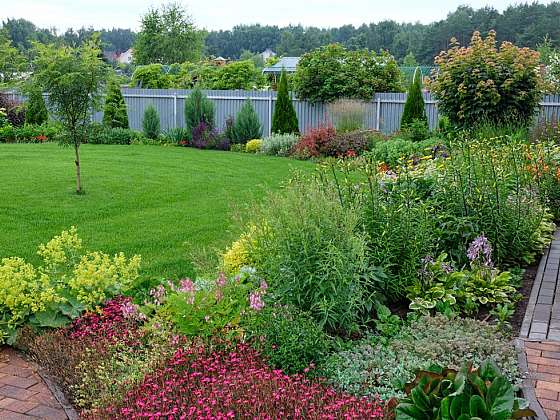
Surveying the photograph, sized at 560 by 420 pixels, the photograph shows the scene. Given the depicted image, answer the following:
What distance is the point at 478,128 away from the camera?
38.2ft

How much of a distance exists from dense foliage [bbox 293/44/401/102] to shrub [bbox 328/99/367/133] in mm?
1010

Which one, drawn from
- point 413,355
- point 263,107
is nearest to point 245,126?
point 263,107

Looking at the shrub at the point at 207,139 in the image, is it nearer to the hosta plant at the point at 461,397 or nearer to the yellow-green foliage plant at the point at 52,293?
the yellow-green foliage plant at the point at 52,293

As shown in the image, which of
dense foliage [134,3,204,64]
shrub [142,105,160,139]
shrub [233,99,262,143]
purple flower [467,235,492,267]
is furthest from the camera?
dense foliage [134,3,204,64]

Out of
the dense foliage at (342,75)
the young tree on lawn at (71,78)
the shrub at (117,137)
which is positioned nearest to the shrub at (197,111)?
the shrub at (117,137)

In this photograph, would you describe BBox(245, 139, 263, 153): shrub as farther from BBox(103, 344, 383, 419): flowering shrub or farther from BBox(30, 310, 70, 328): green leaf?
BBox(103, 344, 383, 419): flowering shrub

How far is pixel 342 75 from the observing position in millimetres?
17812

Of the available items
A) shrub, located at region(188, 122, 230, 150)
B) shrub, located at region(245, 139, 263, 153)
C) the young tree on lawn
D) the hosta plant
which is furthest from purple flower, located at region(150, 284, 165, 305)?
shrub, located at region(188, 122, 230, 150)

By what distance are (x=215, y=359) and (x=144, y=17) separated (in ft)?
138

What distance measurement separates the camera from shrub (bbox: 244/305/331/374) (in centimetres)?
340

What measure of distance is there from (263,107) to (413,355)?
1619cm

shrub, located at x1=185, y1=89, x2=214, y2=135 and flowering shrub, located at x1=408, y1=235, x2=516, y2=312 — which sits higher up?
shrub, located at x1=185, y1=89, x2=214, y2=135

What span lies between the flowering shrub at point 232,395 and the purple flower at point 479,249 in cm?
226

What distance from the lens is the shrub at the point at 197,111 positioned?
60.8 feet
